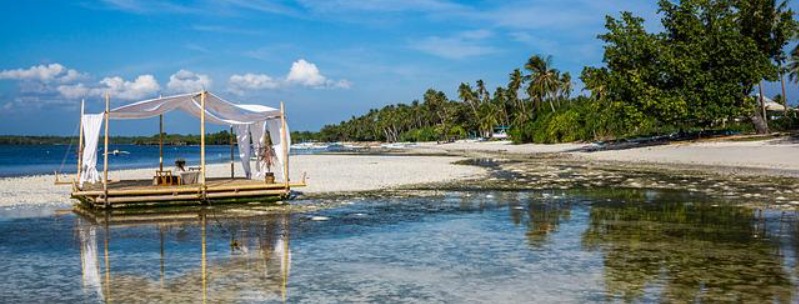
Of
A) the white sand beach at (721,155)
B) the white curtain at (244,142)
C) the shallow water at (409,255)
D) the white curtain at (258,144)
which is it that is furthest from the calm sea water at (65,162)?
the white sand beach at (721,155)

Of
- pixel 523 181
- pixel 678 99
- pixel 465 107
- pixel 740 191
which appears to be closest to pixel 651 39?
pixel 678 99

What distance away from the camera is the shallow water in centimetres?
916

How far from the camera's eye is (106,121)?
1961cm

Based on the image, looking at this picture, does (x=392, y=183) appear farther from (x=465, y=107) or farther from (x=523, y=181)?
(x=465, y=107)

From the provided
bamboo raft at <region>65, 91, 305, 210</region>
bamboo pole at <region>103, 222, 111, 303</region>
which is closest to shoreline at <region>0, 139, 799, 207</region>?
bamboo raft at <region>65, 91, 305, 210</region>

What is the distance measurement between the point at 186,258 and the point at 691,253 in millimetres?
9454

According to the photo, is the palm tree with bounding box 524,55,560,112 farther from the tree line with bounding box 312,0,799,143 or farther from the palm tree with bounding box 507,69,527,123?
the tree line with bounding box 312,0,799,143

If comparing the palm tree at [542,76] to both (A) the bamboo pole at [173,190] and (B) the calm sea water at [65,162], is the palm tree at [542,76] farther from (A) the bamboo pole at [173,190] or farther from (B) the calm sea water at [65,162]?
(A) the bamboo pole at [173,190]

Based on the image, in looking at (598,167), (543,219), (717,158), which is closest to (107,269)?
(543,219)

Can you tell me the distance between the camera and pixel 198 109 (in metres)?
22.8

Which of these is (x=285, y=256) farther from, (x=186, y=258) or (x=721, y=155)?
(x=721, y=155)

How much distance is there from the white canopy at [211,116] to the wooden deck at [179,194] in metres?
0.73

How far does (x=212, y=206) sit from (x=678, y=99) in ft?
138

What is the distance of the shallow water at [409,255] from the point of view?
9164 millimetres
